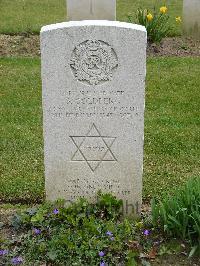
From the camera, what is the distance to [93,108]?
4105 millimetres

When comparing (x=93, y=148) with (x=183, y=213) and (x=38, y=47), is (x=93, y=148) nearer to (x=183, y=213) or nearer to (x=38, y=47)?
(x=183, y=213)

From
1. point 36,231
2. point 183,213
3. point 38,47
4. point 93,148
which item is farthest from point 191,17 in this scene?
point 36,231

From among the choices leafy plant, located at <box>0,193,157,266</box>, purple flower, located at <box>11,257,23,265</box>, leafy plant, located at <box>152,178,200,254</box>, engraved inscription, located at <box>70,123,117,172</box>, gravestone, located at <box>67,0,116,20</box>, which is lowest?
purple flower, located at <box>11,257,23,265</box>

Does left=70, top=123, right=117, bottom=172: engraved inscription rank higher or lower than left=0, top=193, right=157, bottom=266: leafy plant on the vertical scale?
higher

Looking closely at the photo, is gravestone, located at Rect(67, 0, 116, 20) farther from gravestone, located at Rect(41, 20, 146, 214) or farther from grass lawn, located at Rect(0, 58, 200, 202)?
gravestone, located at Rect(41, 20, 146, 214)

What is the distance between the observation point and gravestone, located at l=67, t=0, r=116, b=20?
10.0 meters

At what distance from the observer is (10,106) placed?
7.06 meters

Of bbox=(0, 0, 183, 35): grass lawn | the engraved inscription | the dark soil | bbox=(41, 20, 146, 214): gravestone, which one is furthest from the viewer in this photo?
bbox=(0, 0, 183, 35): grass lawn

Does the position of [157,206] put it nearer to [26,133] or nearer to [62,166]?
[62,166]

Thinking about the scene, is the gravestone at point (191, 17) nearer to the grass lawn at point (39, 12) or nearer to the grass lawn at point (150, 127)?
the grass lawn at point (39, 12)

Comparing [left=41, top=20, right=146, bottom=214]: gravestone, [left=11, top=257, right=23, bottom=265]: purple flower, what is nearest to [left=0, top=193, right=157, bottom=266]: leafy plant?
[left=11, top=257, right=23, bottom=265]: purple flower

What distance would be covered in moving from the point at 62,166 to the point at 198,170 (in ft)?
5.59

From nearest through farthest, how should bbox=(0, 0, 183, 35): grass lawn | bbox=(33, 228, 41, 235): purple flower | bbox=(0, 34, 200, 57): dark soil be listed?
bbox=(33, 228, 41, 235): purple flower → bbox=(0, 34, 200, 57): dark soil → bbox=(0, 0, 183, 35): grass lawn

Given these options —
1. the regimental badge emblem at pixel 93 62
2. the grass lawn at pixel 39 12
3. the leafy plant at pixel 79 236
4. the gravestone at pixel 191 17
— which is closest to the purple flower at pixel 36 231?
the leafy plant at pixel 79 236
